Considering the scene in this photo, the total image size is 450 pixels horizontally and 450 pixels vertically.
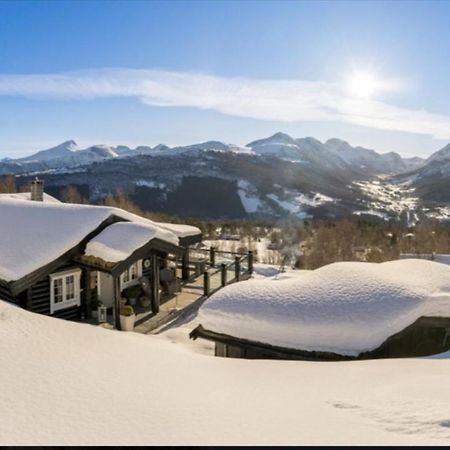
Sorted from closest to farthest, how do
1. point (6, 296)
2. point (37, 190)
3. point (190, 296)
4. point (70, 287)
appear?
point (6, 296) → point (70, 287) → point (190, 296) → point (37, 190)

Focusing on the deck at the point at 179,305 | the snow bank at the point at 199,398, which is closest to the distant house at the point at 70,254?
the deck at the point at 179,305

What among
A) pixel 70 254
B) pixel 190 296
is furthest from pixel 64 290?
pixel 190 296

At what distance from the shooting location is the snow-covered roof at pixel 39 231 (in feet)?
39.9

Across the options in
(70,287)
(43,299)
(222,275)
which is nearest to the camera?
(43,299)

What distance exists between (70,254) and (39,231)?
176 cm

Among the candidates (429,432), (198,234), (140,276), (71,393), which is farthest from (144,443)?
(198,234)

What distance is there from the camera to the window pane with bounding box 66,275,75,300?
44.1 ft

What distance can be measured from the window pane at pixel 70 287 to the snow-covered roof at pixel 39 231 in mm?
1369

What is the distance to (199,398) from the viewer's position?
16.4 feet

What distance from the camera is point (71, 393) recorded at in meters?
4.84

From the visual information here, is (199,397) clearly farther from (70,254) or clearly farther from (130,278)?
(130,278)

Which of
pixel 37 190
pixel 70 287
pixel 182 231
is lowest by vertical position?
pixel 70 287

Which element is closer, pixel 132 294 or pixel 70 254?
pixel 70 254

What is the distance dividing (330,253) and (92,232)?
110 feet
